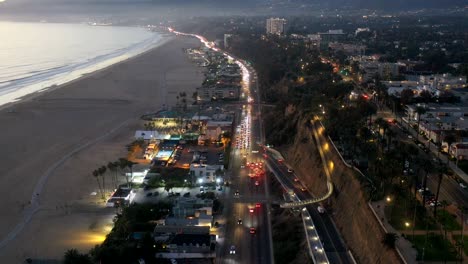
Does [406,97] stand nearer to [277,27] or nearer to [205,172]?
[205,172]

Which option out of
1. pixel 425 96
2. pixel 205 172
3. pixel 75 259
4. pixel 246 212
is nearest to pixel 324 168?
pixel 246 212

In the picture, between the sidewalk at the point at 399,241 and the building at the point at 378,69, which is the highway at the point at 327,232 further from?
the building at the point at 378,69

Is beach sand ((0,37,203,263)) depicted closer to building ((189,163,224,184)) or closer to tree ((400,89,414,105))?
building ((189,163,224,184))

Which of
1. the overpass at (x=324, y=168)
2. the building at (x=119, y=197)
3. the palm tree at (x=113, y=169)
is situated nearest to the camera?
the overpass at (x=324, y=168)

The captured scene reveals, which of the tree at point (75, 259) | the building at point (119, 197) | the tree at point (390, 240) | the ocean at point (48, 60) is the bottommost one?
the ocean at point (48, 60)

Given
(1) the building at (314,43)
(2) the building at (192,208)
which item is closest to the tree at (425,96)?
(2) the building at (192,208)

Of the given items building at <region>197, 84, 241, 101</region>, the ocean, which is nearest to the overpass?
building at <region>197, 84, 241, 101</region>

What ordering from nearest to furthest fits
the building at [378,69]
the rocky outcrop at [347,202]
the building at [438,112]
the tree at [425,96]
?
the rocky outcrop at [347,202]
the building at [438,112]
the tree at [425,96]
the building at [378,69]
